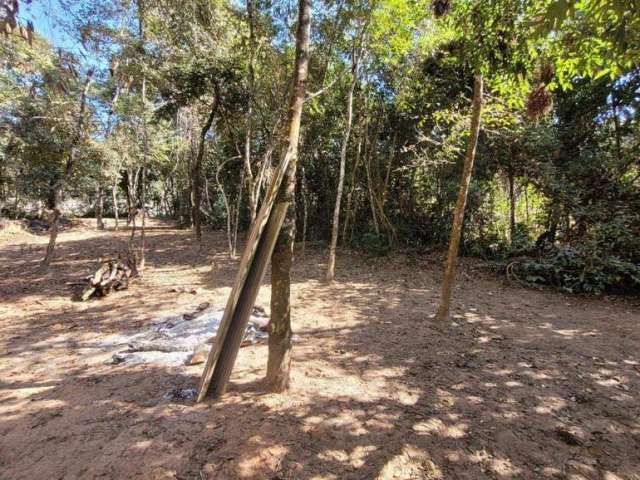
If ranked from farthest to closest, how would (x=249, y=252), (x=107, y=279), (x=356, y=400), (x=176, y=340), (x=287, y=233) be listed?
(x=107, y=279) < (x=176, y=340) < (x=356, y=400) < (x=287, y=233) < (x=249, y=252)

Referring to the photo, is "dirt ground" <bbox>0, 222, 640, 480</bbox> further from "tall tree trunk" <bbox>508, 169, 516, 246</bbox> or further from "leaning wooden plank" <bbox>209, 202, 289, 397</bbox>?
"tall tree trunk" <bbox>508, 169, 516, 246</bbox>

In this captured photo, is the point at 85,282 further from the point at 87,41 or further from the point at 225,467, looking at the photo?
the point at 225,467

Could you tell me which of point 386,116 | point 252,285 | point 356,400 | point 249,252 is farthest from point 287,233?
point 386,116

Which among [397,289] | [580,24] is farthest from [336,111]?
[580,24]

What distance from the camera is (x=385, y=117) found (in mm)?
9562

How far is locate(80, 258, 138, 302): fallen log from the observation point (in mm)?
6357

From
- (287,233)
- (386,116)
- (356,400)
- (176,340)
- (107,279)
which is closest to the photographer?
(287,233)

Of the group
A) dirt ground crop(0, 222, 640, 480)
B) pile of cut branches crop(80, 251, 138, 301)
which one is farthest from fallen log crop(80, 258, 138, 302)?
dirt ground crop(0, 222, 640, 480)

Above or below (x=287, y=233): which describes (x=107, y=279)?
below

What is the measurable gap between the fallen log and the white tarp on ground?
248 centimetres

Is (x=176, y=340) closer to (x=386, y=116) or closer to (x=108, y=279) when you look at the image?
(x=108, y=279)

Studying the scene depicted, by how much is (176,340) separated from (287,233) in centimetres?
258

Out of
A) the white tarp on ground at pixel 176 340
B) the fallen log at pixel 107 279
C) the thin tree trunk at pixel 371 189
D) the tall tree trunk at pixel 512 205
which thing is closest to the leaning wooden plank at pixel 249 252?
the white tarp on ground at pixel 176 340

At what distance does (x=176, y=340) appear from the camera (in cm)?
412
